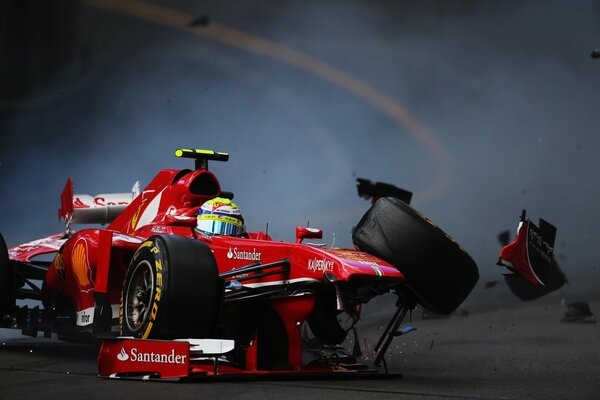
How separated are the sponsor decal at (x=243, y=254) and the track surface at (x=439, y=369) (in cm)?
110

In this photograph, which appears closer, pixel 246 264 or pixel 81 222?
pixel 246 264

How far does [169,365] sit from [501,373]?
286cm

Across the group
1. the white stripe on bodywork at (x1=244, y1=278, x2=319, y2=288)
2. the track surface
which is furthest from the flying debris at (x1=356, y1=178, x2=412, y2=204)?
the white stripe on bodywork at (x1=244, y1=278, x2=319, y2=288)

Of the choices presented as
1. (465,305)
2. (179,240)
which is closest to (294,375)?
(179,240)

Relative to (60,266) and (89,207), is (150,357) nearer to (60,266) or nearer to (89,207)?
(60,266)

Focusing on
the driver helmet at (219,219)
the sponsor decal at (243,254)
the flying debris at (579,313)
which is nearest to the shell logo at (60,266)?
the driver helmet at (219,219)

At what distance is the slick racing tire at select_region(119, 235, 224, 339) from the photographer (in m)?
5.88

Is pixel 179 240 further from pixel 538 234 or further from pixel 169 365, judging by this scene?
pixel 538 234

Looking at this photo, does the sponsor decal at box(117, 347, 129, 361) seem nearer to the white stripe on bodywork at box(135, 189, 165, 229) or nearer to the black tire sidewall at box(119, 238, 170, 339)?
the black tire sidewall at box(119, 238, 170, 339)

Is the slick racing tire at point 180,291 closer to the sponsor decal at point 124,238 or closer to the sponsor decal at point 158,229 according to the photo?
the sponsor decal at point 124,238

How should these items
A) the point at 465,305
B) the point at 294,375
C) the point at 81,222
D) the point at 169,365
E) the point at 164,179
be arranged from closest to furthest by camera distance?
the point at 169,365 → the point at 294,375 → the point at 164,179 → the point at 81,222 → the point at 465,305

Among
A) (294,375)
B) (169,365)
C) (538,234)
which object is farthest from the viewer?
(538,234)

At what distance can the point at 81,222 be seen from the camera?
32.9ft

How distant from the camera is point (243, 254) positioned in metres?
6.88
